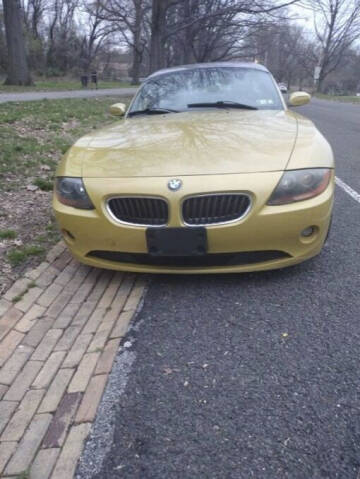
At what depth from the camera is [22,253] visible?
3002 mm

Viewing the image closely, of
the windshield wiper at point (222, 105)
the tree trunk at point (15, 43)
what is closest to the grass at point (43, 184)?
the windshield wiper at point (222, 105)

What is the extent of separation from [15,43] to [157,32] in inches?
271

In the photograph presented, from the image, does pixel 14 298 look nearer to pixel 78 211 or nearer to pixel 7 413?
pixel 78 211

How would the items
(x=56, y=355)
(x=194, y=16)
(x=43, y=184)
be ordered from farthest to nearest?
(x=194, y=16) < (x=43, y=184) < (x=56, y=355)

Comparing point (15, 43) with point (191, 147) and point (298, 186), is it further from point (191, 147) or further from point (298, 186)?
point (298, 186)

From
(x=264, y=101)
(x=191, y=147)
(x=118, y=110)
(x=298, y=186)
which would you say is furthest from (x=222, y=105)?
(x=298, y=186)

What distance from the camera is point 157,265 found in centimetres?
253

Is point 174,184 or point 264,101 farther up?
point 264,101

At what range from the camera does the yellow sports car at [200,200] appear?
2307 millimetres

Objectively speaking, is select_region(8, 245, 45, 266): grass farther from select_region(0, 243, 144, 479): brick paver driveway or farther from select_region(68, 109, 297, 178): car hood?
select_region(68, 109, 297, 178): car hood

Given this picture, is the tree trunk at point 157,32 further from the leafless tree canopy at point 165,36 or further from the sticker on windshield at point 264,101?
the sticker on windshield at point 264,101

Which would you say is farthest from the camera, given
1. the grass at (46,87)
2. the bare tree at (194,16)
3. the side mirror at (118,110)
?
the grass at (46,87)

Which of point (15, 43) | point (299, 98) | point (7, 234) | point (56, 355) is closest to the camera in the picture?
point (56, 355)

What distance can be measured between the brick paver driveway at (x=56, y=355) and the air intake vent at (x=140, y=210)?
1.66 feet
